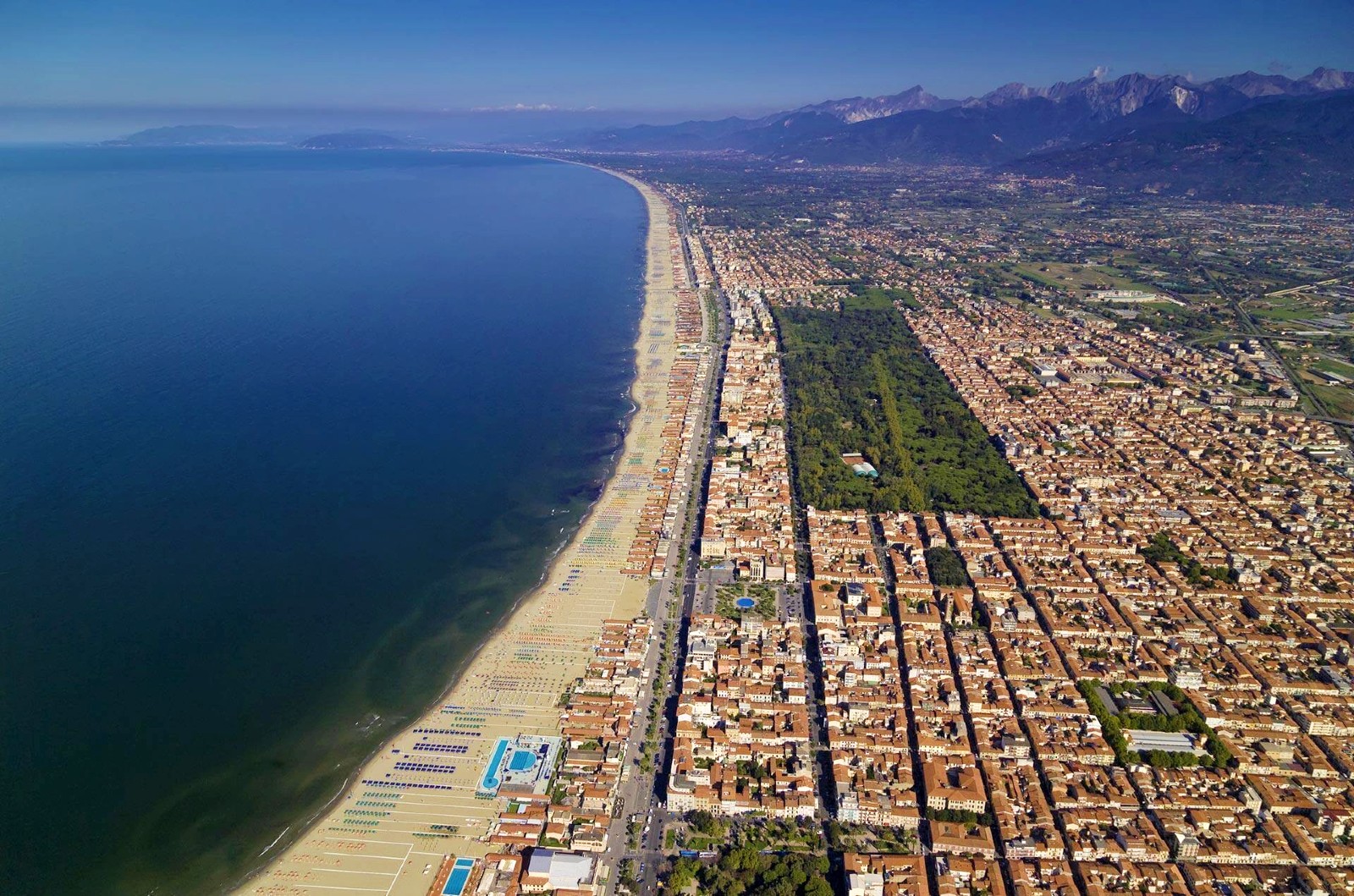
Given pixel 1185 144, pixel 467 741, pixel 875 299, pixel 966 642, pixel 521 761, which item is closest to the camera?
pixel 521 761

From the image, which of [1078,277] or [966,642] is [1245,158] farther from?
[966,642]

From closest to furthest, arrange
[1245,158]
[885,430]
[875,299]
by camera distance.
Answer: [885,430] → [875,299] → [1245,158]

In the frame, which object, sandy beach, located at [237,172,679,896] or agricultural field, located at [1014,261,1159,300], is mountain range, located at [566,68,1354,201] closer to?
agricultural field, located at [1014,261,1159,300]

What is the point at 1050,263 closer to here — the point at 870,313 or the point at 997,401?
the point at 870,313

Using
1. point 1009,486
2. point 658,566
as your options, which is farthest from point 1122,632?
point 658,566

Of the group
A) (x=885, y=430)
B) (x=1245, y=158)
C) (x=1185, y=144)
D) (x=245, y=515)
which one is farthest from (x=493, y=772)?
(x=1185, y=144)

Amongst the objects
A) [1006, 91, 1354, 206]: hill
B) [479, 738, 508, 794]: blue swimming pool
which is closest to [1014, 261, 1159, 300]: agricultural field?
[1006, 91, 1354, 206]: hill

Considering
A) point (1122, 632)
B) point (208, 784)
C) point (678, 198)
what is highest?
point (678, 198)
